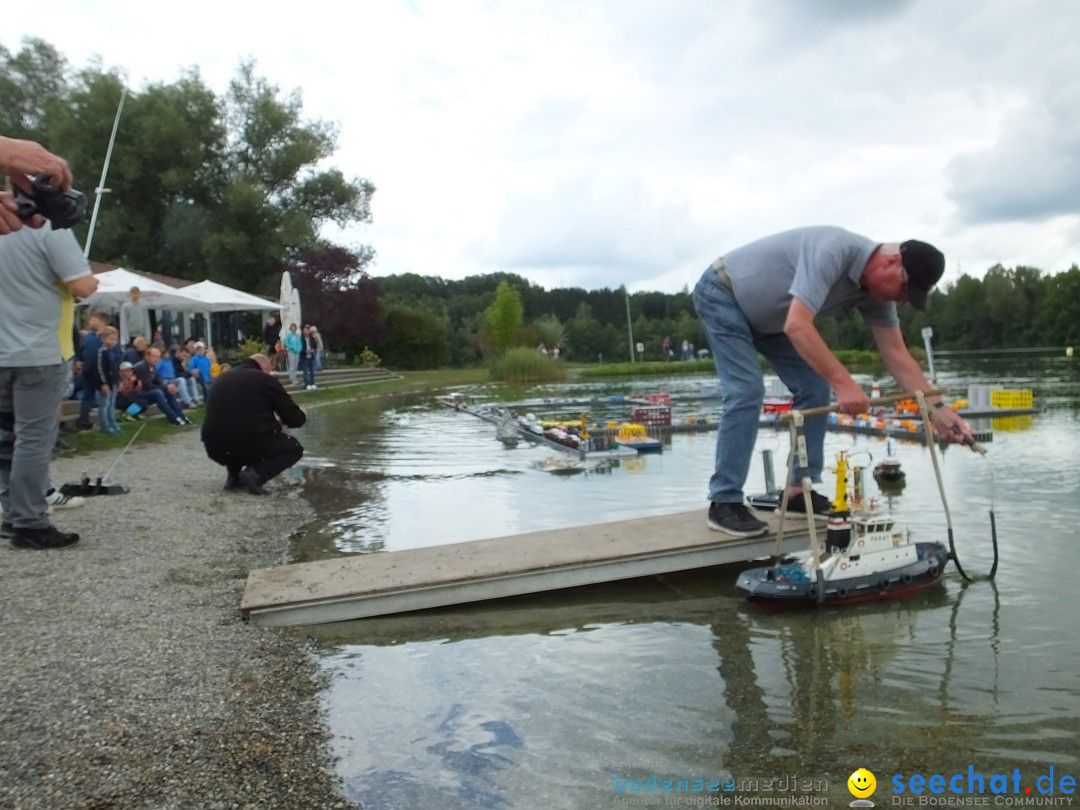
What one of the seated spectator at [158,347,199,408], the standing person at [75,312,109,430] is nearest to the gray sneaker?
the standing person at [75,312,109,430]

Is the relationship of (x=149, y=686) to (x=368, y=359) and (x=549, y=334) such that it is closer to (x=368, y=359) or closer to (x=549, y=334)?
(x=368, y=359)

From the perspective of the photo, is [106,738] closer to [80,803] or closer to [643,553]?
[80,803]

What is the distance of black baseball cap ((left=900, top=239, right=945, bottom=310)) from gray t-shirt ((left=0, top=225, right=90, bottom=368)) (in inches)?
190

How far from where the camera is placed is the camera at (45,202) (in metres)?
3.09

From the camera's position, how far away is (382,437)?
1578cm

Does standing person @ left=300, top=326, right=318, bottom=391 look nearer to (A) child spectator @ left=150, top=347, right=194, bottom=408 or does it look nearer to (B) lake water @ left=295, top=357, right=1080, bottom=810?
(A) child spectator @ left=150, top=347, right=194, bottom=408

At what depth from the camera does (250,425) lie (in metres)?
8.84

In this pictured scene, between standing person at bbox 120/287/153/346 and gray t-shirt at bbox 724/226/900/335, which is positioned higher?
standing person at bbox 120/287/153/346

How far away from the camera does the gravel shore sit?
2.88 metres

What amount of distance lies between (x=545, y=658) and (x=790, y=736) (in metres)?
1.31

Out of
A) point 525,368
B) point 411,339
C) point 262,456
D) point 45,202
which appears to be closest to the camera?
point 45,202

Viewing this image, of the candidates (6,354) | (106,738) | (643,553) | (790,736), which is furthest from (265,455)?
(790,736)

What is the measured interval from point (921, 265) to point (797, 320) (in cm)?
74

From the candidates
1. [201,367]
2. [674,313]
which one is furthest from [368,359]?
[674,313]
